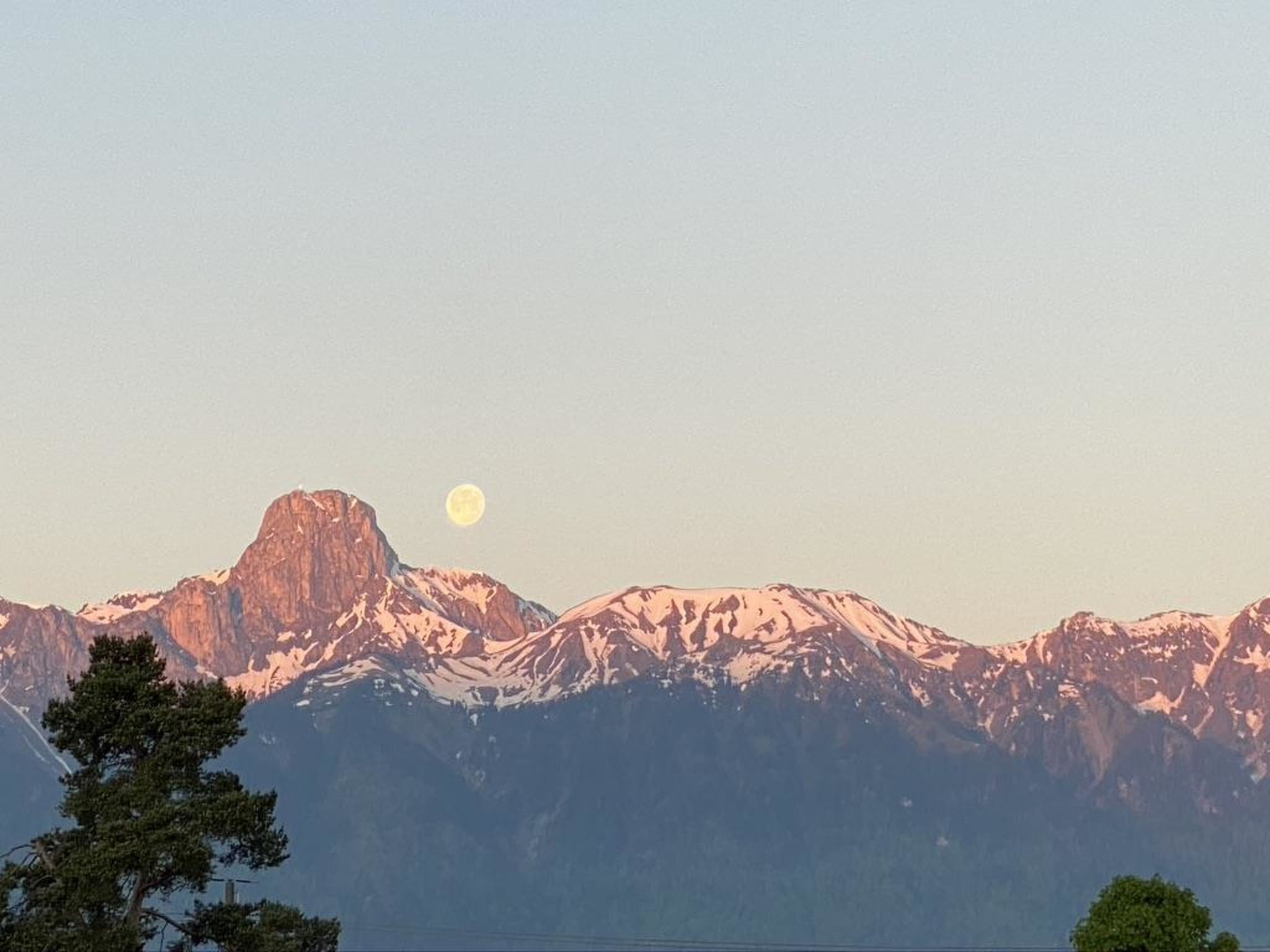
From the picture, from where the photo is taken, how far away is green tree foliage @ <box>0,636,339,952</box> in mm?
93312

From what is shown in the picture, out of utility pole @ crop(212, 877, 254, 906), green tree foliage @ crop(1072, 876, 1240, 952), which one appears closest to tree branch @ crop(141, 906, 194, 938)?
utility pole @ crop(212, 877, 254, 906)

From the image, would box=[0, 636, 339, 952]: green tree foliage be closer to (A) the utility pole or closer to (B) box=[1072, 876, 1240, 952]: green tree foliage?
(A) the utility pole

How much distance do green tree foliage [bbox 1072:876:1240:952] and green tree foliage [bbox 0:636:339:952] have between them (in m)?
34.4

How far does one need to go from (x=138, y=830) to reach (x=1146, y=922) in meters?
42.8

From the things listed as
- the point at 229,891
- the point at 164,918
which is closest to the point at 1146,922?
the point at 164,918

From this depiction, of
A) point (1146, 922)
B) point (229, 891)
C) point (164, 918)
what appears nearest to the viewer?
point (164, 918)

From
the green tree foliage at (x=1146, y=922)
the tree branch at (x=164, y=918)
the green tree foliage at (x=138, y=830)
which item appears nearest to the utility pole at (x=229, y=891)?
the green tree foliage at (x=138, y=830)

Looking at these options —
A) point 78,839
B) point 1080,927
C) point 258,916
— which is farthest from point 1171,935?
point 78,839

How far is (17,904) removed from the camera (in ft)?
313

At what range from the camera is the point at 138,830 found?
93188 millimetres

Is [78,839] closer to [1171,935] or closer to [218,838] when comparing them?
[218,838]

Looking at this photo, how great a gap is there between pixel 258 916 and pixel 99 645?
45.1ft

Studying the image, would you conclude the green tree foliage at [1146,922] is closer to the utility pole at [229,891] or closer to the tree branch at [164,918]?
the utility pole at [229,891]

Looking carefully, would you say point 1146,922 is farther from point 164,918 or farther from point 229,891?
point 229,891
